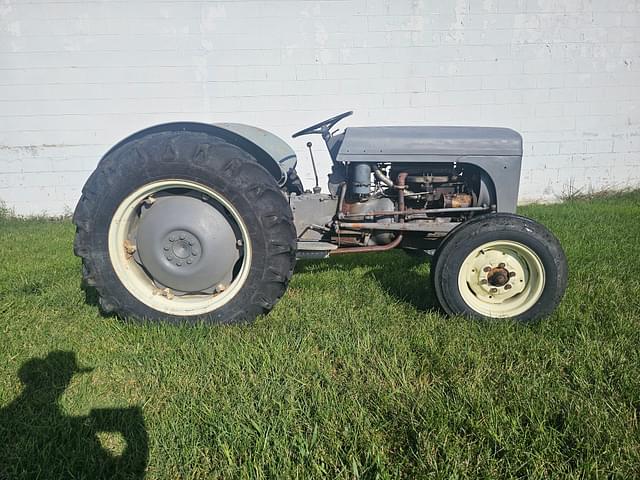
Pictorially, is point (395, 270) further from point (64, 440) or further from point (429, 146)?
point (64, 440)

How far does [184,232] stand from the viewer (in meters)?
2.46

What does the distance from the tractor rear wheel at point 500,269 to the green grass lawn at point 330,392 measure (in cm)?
13

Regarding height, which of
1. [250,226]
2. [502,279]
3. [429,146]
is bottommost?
[502,279]

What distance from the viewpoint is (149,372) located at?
2068 mm

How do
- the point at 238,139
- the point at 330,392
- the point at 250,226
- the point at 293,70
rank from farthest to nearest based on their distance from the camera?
→ the point at 293,70, the point at 238,139, the point at 250,226, the point at 330,392

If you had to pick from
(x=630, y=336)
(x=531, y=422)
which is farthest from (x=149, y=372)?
(x=630, y=336)

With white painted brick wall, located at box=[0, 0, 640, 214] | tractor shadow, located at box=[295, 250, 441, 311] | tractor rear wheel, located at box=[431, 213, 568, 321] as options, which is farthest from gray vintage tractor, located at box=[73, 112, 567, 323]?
white painted brick wall, located at box=[0, 0, 640, 214]

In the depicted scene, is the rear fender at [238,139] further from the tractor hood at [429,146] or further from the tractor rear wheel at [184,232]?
the tractor hood at [429,146]

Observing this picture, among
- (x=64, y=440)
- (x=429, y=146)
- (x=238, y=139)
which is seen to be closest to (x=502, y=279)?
(x=429, y=146)

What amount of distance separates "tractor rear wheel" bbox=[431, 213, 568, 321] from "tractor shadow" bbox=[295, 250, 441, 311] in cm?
22

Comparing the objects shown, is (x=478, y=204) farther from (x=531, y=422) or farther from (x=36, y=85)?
(x=36, y=85)

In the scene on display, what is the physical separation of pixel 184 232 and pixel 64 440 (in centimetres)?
118

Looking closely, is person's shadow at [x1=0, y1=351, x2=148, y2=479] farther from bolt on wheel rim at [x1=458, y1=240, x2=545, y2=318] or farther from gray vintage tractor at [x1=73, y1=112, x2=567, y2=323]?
bolt on wheel rim at [x1=458, y1=240, x2=545, y2=318]

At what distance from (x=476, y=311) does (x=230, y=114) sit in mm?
4845
